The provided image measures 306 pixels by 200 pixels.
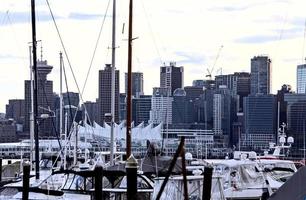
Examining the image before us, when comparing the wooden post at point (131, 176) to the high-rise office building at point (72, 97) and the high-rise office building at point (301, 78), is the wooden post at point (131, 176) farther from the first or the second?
the high-rise office building at point (72, 97)

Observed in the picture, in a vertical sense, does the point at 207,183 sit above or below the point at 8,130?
above

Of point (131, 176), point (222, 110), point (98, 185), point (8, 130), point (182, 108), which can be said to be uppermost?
point (182, 108)

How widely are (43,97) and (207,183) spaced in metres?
47.7

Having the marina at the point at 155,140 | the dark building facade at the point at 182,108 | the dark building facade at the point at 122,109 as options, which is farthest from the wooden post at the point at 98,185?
the dark building facade at the point at 182,108

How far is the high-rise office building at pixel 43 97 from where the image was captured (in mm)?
Result: 51150

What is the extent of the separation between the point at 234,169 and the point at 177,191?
22.1ft

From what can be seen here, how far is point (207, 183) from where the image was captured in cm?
2319

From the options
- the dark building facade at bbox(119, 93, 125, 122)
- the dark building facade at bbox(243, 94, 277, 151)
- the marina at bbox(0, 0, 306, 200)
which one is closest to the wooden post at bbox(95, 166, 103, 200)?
the marina at bbox(0, 0, 306, 200)

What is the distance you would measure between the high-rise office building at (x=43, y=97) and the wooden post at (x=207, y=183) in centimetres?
2208

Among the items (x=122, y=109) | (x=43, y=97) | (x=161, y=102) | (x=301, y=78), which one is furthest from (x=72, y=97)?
(x=301, y=78)

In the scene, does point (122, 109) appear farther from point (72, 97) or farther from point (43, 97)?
point (43, 97)

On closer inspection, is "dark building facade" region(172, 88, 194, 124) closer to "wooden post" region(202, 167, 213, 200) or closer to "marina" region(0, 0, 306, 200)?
"marina" region(0, 0, 306, 200)

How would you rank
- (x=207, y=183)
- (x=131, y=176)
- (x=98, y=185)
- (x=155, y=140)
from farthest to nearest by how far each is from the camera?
1. (x=155, y=140)
2. (x=98, y=185)
3. (x=207, y=183)
4. (x=131, y=176)

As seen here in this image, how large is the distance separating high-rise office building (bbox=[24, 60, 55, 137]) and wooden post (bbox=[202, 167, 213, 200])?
2208 centimetres
